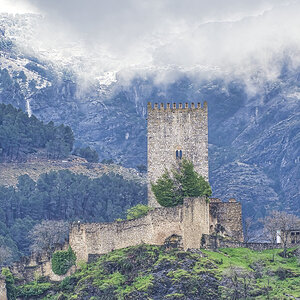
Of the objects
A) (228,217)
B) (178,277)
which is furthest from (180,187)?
(178,277)

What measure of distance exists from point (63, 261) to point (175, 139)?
15188 millimetres

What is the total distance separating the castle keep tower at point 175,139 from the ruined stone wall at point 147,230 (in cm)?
795

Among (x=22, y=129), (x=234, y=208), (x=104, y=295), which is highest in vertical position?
(x=22, y=129)

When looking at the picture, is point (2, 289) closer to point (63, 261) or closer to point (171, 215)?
point (63, 261)

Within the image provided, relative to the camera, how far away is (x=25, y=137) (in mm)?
178375

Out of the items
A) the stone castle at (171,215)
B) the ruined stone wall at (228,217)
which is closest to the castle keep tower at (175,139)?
the stone castle at (171,215)

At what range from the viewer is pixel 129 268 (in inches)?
3839

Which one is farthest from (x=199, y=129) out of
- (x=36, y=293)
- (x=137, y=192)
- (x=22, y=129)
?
(x=22, y=129)

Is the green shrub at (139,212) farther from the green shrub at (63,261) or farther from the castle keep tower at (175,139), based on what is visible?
the green shrub at (63,261)

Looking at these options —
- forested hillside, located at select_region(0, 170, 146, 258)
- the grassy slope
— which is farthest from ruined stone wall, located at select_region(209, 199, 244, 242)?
forested hillside, located at select_region(0, 170, 146, 258)

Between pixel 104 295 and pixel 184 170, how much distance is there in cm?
1499

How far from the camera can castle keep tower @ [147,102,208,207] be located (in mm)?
109500

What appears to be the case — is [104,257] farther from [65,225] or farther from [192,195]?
[65,225]

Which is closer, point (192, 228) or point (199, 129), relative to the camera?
point (192, 228)
